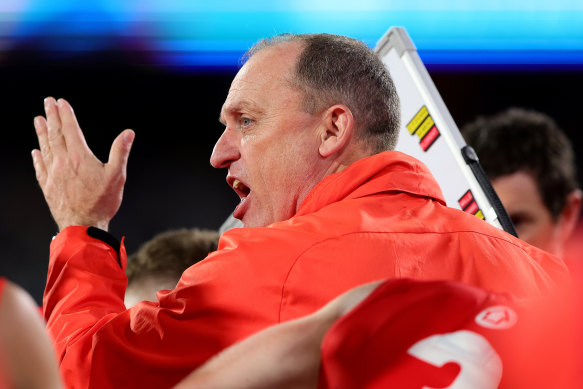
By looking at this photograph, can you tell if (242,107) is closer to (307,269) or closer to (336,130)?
(336,130)

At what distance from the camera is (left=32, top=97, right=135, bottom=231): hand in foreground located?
1.79 meters

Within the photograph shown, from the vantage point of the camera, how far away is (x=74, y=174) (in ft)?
5.98

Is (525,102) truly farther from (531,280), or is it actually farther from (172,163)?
(531,280)

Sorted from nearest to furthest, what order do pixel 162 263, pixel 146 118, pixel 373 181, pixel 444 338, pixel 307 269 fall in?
pixel 444 338 → pixel 307 269 → pixel 373 181 → pixel 162 263 → pixel 146 118

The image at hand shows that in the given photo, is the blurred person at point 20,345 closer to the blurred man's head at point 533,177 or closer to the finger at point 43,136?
the finger at point 43,136

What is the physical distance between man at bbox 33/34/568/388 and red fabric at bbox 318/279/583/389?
0.59 ft

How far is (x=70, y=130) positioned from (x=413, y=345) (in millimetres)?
1306

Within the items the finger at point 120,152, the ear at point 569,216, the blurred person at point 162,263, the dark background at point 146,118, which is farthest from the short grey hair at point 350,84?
the dark background at point 146,118

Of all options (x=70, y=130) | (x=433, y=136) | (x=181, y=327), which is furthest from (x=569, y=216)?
(x=181, y=327)

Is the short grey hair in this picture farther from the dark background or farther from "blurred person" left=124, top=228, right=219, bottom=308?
the dark background

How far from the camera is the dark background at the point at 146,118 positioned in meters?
4.71

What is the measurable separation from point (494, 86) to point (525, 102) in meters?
0.21

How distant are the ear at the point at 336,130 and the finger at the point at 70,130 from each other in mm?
639

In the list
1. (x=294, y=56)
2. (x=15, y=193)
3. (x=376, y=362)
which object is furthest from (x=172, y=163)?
(x=376, y=362)
